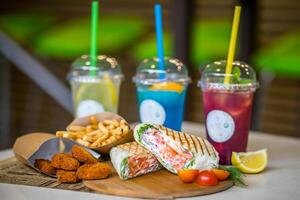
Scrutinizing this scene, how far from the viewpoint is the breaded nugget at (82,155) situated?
1.64m

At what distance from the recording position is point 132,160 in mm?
1593

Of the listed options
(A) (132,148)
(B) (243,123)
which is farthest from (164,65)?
(A) (132,148)

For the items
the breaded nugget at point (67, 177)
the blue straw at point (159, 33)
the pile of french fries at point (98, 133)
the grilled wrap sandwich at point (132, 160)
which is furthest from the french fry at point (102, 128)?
the blue straw at point (159, 33)

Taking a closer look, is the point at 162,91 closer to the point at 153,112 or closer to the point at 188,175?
the point at 153,112

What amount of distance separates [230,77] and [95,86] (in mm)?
538

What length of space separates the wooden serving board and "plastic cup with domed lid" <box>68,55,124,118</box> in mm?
589

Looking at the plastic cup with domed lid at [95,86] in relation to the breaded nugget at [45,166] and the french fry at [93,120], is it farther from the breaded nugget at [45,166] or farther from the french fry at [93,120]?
the breaded nugget at [45,166]

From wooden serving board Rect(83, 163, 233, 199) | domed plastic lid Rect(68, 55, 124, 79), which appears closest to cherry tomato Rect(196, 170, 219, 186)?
wooden serving board Rect(83, 163, 233, 199)

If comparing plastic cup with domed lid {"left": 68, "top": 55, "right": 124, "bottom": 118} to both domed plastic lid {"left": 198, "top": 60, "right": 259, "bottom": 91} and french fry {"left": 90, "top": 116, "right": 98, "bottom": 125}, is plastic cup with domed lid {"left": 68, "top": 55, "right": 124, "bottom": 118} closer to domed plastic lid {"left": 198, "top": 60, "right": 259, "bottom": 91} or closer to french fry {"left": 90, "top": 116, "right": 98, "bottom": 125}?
french fry {"left": 90, "top": 116, "right": 98, "bottom": 125}

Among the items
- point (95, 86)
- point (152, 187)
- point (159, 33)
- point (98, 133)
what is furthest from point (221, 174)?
point (95, 86)

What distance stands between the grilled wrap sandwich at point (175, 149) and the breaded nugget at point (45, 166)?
235mm

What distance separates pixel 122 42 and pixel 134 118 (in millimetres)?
611

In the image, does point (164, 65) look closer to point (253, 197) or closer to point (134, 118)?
point (253, 197)

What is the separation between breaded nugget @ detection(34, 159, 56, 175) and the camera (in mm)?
1640
